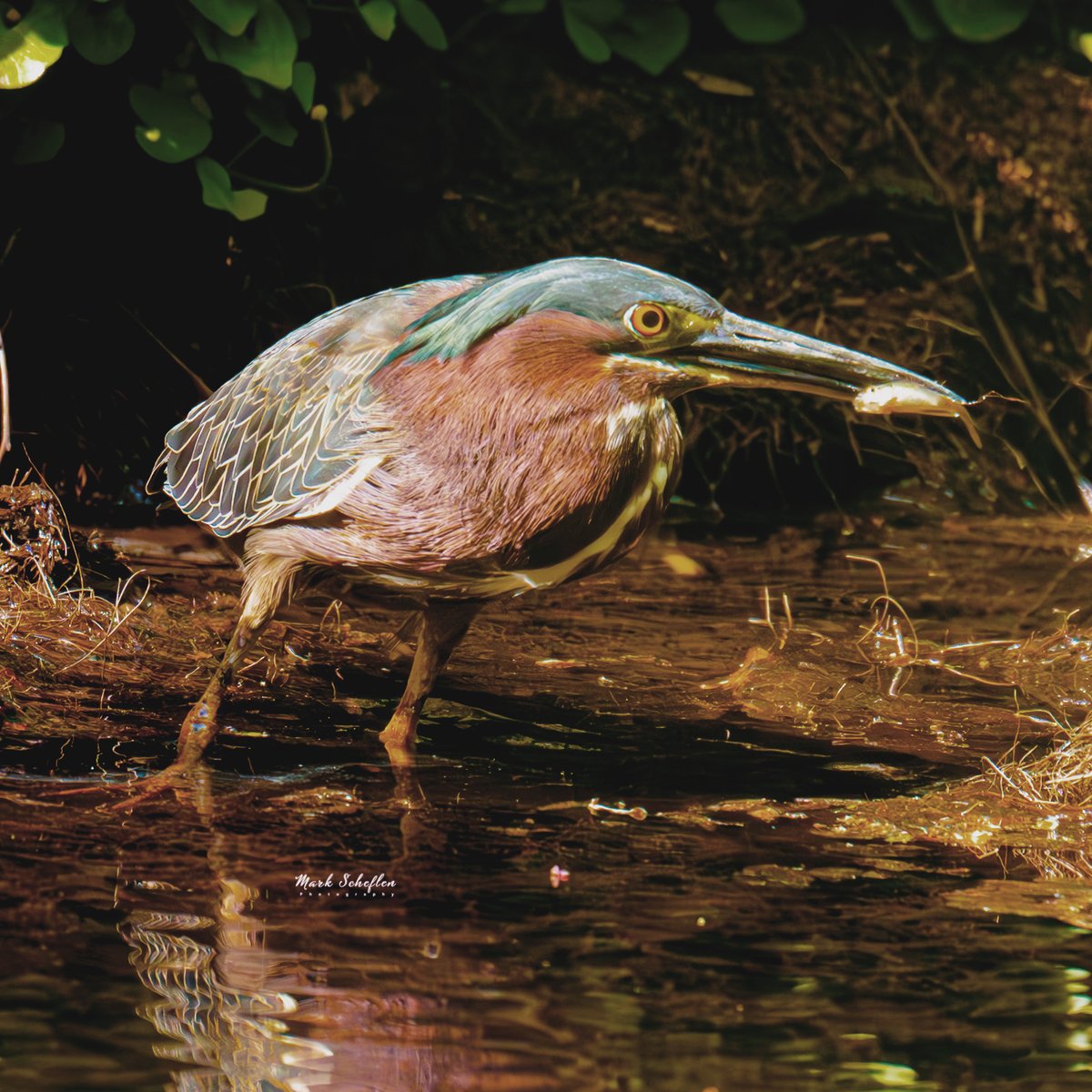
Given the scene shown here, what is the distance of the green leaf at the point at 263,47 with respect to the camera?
5504mm

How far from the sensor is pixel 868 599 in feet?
19.6

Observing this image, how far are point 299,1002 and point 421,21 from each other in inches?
169

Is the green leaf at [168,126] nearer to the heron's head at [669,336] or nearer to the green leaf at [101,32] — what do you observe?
the green leaf at [101,32]

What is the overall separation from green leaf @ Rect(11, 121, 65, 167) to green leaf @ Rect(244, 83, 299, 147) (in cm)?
62

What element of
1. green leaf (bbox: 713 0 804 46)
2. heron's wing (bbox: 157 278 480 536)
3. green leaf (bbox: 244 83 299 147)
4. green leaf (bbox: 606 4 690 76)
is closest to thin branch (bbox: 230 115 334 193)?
green leaf (bbox: 244 83 299 147)

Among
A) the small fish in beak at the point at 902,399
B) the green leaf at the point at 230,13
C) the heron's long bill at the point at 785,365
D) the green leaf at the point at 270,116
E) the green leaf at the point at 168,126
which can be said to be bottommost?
the small fish in beak at the point at 902,399

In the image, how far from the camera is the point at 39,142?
19.0 feet

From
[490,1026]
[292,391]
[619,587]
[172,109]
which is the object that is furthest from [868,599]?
[490,1026]

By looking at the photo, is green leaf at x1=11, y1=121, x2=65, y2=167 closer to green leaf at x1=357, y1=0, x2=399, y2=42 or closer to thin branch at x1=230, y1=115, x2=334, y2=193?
thin branch at x1=230, y1=115, x2=334, y2=193

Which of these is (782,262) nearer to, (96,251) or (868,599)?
(868,599)

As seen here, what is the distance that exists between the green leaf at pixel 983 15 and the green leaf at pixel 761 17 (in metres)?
0.57

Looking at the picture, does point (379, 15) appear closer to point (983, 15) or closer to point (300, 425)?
point (300, 425)

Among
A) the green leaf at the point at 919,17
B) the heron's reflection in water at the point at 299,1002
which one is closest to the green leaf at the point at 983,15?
the green leaf at the point at 919,17

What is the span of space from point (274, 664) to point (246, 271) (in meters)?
2.62
